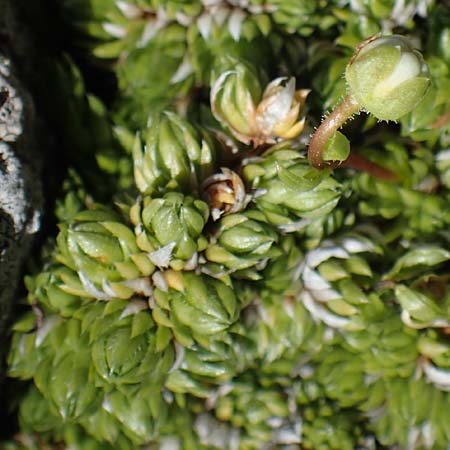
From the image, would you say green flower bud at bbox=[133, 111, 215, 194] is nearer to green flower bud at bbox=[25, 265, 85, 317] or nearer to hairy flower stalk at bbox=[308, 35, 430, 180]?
green flower bud at bbox=[25, 265, 85, 317]

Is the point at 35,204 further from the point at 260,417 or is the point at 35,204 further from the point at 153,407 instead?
the point at 260,417

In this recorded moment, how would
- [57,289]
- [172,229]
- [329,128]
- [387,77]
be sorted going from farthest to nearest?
[57,289] < [172,229] < [329,128] < [387,77]

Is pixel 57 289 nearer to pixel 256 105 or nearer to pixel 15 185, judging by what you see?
pixel 15 185

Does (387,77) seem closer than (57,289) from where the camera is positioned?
Yes

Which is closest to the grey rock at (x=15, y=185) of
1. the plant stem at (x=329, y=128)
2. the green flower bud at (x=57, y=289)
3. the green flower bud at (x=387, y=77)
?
the green flower bud at (x=57, y=289)

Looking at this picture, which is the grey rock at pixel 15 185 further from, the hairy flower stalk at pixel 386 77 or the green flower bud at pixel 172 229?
the hairy flower stalk at pixel 386 77

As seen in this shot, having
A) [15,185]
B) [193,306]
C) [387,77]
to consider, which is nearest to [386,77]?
[387,77]
